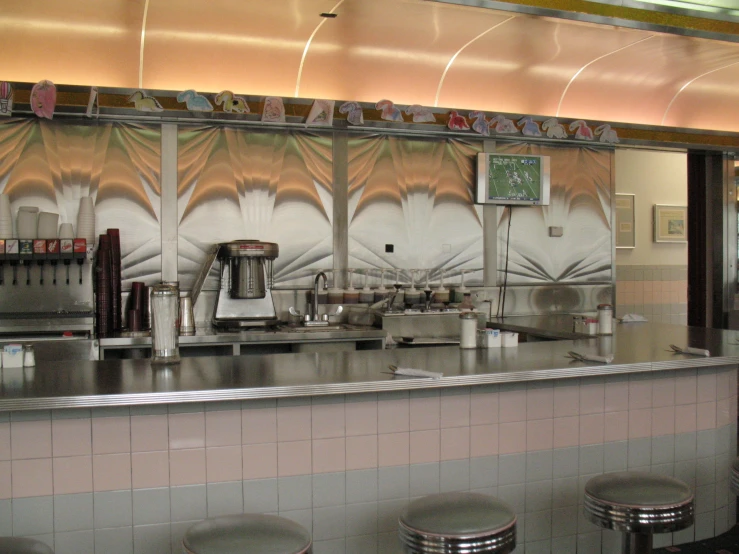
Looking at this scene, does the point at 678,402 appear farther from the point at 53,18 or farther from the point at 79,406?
the point at 53,18

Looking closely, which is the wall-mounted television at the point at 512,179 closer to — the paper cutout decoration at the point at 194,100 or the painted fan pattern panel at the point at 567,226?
the painted fan pattern panel at the point at 567,226

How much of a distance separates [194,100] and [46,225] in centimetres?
138

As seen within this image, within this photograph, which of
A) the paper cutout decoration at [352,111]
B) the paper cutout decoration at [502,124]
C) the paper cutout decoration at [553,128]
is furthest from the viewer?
the paper cutout decoration at [553,128]

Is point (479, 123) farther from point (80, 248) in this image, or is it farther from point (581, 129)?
point (80, 248)

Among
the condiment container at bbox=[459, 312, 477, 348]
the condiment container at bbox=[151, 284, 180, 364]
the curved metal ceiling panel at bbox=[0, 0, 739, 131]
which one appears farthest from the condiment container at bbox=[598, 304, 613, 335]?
the condiment container at bbox=[151, 284, 180, 364]

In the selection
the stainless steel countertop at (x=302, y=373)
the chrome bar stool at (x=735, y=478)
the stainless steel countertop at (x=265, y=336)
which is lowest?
the chrome bar stool at (x=735, y=478)

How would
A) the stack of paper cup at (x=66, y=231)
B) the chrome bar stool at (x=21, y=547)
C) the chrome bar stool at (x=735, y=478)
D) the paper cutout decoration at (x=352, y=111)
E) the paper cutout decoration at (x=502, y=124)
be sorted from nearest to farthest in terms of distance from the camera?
the chrome bar stool at (x=21, y=547) → the chrome bar stool at (x=735, y=478) → the stack of paper cup at (x=66, y=231) → the paper cutout decoration at (x=352, y=111) → the paper cutout decoration at (x=502, y=124)

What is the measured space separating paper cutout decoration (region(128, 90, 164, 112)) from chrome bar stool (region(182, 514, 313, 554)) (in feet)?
12.2

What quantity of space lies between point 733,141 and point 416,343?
4274mm

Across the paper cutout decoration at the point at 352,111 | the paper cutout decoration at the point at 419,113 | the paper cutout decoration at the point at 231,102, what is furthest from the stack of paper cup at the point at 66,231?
the paper cutout decoration at the point at 419,113

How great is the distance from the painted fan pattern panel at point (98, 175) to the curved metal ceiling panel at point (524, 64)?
8.38 ft

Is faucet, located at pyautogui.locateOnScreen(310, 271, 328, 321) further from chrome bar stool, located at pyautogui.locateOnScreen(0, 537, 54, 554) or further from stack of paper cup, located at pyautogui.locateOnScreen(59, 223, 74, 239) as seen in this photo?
chrome bar stool, located at pyautogui.locateOnScreen(0, 537, 54, 554)

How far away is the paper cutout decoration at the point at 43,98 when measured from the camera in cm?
489

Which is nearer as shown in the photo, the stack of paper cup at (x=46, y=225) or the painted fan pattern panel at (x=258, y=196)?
the stack of paper cup at (x=46, y=225)
